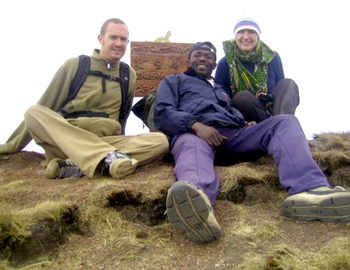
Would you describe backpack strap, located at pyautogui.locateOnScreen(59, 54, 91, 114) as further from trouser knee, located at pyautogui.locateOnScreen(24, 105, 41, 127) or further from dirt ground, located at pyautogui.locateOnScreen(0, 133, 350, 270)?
dirt ground, located at pyautogui.locateOnScreen(0, 133, 350, 270)

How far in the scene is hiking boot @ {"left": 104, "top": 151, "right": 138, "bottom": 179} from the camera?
4.80 meters

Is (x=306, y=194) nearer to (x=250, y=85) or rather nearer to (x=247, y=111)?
(x=247, y=111)

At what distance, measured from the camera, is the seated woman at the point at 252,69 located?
19.9ft

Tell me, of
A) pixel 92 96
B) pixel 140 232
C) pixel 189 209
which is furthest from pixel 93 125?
pixel 189 209

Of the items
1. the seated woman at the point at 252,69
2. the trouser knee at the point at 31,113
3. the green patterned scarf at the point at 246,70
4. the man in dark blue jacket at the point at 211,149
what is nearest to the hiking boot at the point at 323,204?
the man in dark blue jacket at the point at 211,149

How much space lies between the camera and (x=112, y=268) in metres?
3.29

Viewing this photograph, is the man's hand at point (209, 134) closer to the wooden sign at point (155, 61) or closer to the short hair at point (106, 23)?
the short hair at point (106, 23)

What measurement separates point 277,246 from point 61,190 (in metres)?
2.38

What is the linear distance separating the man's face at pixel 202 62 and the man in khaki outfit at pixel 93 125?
3.22 ft

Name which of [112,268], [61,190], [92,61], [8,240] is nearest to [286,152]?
[112,268]

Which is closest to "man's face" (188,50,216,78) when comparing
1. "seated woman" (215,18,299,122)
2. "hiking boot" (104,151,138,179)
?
"seated woman" (215,18,299,122)

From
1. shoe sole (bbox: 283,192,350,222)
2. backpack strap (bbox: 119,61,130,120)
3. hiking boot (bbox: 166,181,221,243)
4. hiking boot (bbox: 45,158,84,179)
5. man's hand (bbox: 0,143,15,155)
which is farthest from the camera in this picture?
man's hand (bbox: 0,143,15,155)

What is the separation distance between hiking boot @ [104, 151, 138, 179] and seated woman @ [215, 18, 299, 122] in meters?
1.83

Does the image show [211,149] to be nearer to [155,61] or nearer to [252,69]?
[252,69]
